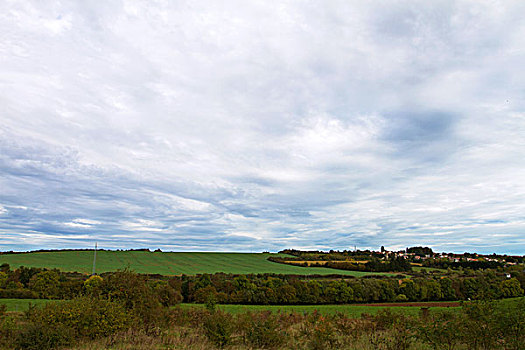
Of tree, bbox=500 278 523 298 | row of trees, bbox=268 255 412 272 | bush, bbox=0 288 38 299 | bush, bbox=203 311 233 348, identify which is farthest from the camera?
row of trees, bbox=268 255 412 272

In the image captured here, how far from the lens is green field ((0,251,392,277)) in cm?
7700

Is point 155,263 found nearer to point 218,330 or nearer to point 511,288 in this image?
point 511,288

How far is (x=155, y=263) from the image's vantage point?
8825 cm

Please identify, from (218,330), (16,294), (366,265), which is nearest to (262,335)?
(218,330)

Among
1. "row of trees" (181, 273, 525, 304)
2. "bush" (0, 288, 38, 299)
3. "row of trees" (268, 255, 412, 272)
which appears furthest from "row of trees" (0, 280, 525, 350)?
"row of trees" (268, 255, 412, 272)

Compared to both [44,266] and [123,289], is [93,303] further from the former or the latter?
[44,266]

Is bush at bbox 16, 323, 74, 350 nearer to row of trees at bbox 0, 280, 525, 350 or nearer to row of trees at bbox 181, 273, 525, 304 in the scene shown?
row of trees at bbox 0, 280, 525, 350

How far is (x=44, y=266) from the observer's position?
7325 centimetres

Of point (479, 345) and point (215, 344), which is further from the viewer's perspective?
point (215, 344)

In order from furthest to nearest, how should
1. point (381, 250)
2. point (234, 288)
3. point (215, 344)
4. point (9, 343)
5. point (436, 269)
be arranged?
1. point (381, 250)
2. point (436, 269)
3. point (234, 288)
4. point (215, 344)
5. point (9, 343)

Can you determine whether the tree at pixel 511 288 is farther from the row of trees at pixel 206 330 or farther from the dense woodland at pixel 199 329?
the row of trees at pixel 206 330

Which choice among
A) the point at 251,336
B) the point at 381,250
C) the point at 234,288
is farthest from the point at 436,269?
the point at 251,336

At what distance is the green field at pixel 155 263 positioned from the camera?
7700 centimetres

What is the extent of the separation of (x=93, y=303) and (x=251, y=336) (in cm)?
583
